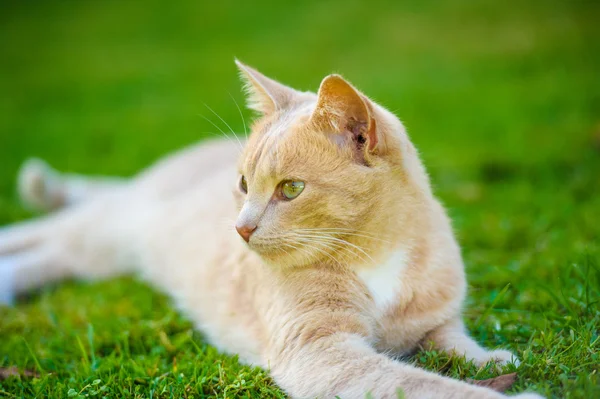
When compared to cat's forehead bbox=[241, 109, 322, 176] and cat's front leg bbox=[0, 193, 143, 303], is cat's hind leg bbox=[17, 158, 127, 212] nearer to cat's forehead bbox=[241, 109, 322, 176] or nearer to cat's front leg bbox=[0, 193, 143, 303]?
cat's front leg bbox=[0, 193, 143, 303]

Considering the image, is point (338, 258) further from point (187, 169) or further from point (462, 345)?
point (187, 169)

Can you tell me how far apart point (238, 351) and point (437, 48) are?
27.4 feet

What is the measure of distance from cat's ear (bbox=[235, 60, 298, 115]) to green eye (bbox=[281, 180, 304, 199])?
0.46 m

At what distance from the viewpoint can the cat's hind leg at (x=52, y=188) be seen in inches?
175

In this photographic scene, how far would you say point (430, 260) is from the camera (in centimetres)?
239

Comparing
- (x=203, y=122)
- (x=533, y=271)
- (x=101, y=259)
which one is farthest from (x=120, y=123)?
(x=533, y=271)

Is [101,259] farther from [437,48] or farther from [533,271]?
[437,48]

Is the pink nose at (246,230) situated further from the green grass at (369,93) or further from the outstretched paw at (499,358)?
the outstretched paw at (499,358)

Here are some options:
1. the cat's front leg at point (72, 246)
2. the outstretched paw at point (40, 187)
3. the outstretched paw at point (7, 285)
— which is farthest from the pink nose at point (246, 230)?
the outstretched paw at point (40, 187)

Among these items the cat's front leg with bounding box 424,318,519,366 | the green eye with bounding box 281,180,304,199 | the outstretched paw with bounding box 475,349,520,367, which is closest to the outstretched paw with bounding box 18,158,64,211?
the green eye with bounding box 281,180,304,199

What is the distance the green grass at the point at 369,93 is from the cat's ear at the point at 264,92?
1.08 meters

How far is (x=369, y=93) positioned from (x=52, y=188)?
395 cm

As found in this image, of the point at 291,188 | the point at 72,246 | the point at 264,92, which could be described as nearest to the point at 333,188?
the point at 291,188

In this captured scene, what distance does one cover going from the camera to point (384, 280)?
2.31 meters
